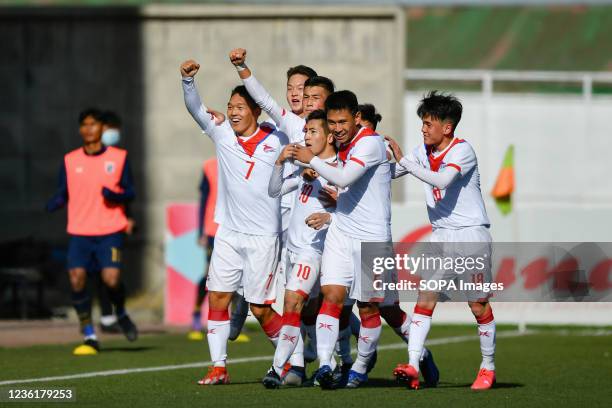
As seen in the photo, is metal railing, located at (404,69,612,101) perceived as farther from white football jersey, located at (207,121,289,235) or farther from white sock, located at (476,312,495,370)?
white sock, located at (476,312,495,370)

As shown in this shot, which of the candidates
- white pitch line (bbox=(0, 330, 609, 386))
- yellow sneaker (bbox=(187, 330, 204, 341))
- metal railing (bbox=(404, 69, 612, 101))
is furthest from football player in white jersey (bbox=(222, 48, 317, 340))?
metal railing (bbox=(404, 69, 612, 101))

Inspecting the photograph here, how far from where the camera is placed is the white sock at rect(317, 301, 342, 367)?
10891 mm

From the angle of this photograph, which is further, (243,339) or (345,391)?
(243,339)

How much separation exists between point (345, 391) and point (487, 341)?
117 cm

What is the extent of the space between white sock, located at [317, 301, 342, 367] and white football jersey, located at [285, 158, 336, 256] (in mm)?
543

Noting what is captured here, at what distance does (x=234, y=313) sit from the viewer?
12.4m

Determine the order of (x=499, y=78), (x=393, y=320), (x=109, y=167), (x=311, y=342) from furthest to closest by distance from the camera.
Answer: (x=499, y=78) → (x=109, y=167) → (x=311, y=342) → (x=393, y=320)

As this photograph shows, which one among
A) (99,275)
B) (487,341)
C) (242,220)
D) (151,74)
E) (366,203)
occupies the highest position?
(151,74)

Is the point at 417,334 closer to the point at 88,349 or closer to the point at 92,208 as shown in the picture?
the point at 88,349

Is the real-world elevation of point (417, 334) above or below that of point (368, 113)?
below

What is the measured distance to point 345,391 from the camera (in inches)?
426

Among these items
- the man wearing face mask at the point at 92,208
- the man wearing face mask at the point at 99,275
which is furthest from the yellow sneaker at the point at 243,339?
the man wearing face mask at the point at 92,208

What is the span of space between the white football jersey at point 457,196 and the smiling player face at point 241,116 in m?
1.34

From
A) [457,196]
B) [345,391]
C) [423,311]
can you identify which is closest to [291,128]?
[457,196]
